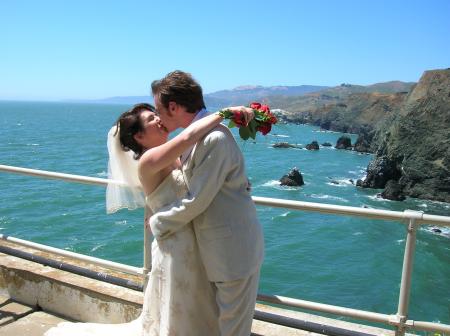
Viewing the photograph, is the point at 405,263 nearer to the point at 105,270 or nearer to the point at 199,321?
the point at 199,321

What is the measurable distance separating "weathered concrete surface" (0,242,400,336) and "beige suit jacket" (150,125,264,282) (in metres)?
1.13

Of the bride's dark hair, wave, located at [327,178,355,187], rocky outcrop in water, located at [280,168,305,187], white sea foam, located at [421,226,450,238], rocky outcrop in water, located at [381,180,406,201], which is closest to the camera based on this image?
the bride's dark hair

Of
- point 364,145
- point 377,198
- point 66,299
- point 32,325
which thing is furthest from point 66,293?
point 364,145

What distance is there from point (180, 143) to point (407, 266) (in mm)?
1516

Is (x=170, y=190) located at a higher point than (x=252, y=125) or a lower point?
lower

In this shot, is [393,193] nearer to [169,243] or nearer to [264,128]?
[264,128]

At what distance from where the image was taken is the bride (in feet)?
7.45

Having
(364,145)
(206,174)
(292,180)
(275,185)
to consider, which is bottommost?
(275,185)

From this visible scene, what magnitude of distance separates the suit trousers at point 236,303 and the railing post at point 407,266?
956 millimetres

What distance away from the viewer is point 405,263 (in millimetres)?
2820

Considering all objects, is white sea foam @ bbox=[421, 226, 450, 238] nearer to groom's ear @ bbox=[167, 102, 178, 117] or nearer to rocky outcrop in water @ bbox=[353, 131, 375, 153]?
groom's ear @ bbox=[167, 102, 178, 117]

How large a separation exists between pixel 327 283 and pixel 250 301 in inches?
924

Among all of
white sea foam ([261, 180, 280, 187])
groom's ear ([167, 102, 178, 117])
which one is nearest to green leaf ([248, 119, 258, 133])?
groom's ear ([167, 102, 178, 117])

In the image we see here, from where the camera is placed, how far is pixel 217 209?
2.27m
